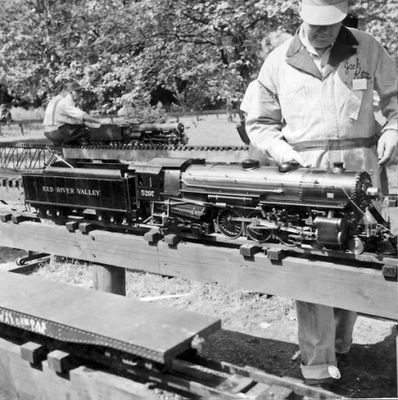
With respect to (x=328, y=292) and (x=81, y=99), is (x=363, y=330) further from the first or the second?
(x=81, y=99)

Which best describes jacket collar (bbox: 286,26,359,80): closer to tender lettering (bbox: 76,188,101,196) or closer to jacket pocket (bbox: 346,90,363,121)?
jacket pocket (bbox: 346,90,363,121)

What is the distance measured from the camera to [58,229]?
4.28 m

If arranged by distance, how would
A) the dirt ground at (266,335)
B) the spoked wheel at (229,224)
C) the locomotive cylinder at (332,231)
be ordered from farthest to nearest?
the dirt ground at (266,335) → the spoked wheel at (229,224) → the locomotive cylinder at (332,231)

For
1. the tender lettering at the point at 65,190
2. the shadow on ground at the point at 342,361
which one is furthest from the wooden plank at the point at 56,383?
the shadow on ground at the point at 342,361

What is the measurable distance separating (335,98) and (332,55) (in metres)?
0.26

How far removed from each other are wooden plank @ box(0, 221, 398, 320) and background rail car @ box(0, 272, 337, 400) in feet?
1.35

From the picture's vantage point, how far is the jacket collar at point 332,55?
138 inches

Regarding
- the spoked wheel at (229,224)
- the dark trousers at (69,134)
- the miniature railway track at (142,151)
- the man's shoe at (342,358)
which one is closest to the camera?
the spoked wheel at (229,224)

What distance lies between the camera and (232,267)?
3.38m

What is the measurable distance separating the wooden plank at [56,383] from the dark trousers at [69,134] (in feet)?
30.1

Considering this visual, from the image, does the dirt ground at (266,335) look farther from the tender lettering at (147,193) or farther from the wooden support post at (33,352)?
the wooden support post at (33,352)

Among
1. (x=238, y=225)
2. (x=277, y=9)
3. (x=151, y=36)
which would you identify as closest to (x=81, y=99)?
(x=151, y=36)

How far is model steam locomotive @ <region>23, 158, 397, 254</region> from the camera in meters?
3.20

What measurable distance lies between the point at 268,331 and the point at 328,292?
2.29 metres
